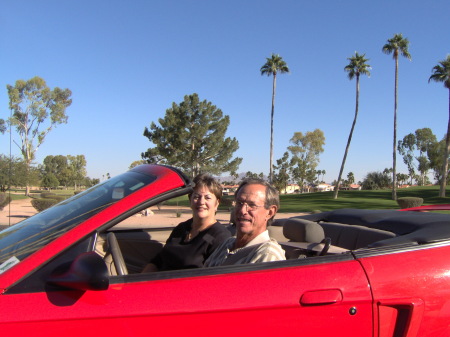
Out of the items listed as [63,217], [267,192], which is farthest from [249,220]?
[63,217]

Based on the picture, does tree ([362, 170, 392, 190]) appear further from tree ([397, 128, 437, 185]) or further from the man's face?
the man's face

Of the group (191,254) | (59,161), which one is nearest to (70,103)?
(191,254)

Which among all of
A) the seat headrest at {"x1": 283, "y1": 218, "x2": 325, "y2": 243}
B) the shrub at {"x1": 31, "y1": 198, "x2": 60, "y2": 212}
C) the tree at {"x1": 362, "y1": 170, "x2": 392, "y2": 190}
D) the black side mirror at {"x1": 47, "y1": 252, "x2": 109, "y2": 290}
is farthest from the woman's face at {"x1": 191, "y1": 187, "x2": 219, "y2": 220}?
the tree at {"x1": 362, "y1": 170, "x2": 392, "y2": 190}

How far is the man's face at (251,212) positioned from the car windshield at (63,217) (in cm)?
62

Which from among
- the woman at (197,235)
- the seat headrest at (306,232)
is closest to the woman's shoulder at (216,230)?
the woman at (197,235)

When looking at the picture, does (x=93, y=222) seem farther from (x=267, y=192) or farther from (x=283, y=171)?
(x=283, y=171)

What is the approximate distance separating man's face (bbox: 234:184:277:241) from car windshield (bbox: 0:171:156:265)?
622 mm

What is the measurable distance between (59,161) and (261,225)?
351 ft

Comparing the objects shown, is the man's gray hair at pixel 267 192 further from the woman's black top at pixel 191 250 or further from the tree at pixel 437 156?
the tree at pixel 437 156

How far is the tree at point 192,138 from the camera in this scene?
1699 inches

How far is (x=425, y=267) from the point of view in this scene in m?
1.79

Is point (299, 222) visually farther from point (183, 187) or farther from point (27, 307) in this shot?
point (27, 307)

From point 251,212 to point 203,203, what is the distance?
0.61 meters

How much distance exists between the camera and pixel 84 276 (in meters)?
1.46
